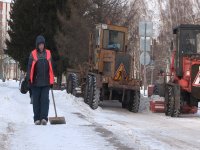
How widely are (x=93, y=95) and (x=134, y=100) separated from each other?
199cm

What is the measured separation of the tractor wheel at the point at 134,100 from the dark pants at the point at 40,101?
867cm

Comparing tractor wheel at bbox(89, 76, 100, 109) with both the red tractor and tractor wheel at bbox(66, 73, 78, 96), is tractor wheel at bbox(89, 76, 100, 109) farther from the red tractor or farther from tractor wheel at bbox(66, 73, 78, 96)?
tractor wheel at bbox(66, 73, 78, 96)

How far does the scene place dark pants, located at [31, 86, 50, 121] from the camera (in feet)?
35.8

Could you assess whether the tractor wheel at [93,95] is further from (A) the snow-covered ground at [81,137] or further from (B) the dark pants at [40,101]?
(B) the dark pants at [40,101]

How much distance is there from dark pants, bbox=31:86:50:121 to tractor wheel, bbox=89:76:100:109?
6.97 m

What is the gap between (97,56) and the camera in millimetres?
20109

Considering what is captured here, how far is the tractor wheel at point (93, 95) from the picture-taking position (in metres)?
18.0

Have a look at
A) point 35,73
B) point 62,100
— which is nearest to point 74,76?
point 62,100

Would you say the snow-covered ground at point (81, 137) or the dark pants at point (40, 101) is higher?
the dark pants at point (40, 101)

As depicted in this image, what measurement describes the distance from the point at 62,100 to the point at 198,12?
26.4 m

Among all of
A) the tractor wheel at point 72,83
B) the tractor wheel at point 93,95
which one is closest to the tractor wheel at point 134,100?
the tractor wheel at point 93,95

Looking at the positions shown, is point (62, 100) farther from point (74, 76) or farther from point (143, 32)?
point (143, 32)

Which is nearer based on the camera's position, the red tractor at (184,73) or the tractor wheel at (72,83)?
the red tractor at (184,73)

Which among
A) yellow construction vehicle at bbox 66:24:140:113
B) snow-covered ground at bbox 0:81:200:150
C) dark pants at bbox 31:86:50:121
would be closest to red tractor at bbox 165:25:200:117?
yellow construction vehicle at bbox 66:24:140:113
